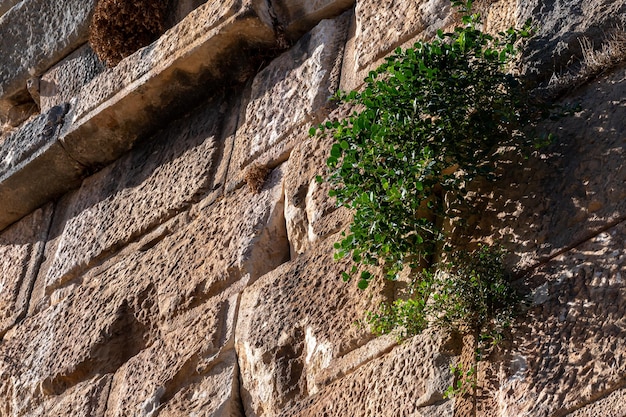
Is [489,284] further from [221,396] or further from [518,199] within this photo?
[221,396]

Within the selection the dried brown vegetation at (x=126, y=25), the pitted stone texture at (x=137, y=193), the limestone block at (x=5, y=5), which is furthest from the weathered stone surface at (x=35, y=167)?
the limestone block at (x=5, y=5)

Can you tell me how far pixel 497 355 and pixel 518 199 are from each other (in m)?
0.50

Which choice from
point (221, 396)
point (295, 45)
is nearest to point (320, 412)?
point (221, 396)

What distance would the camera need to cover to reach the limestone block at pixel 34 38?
6.12 metres

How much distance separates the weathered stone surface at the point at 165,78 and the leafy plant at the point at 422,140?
4.54 ft

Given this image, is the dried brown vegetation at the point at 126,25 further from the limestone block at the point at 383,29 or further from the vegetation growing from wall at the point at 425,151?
the vegetation growing from wall at the point at 425,151

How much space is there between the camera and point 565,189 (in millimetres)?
3555

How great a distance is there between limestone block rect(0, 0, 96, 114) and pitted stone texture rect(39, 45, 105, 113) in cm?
5

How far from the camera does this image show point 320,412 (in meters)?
3.86

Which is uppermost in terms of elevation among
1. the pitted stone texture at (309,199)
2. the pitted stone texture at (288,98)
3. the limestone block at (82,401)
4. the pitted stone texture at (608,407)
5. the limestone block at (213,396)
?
the pitted stone texture at (288,98)

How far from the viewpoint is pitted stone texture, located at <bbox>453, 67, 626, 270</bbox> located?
3447 mm

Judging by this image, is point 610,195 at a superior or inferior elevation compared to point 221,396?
superior

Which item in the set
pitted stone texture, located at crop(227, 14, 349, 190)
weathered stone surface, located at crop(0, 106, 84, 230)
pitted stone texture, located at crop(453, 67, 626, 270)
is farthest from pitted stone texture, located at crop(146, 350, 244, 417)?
weathered stone surface, located at crop(0, 106, 84, 230)

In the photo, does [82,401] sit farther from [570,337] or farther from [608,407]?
[608,407]
